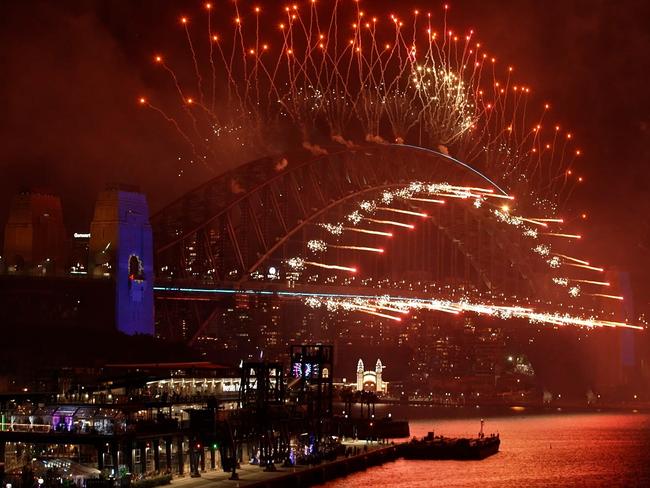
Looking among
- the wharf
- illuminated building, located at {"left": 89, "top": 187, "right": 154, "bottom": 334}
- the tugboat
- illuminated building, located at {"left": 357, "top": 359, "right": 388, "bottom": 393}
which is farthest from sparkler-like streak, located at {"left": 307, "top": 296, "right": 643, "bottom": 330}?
the wharf

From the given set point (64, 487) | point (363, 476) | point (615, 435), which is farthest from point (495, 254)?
point (64, 487)

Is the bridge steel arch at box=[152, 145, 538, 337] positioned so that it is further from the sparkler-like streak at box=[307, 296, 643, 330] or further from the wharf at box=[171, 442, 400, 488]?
the wharf at box=[171, 442, 400, 488]

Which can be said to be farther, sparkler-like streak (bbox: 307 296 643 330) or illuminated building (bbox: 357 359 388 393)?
illuminated building (bbox: 357 359 388 393)

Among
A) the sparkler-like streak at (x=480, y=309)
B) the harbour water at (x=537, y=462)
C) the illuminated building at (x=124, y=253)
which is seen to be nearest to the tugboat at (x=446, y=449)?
the harbour water at (x=537, y=462)

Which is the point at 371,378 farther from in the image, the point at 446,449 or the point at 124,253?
the point at 124,253

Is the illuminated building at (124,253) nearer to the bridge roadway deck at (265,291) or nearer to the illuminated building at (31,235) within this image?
the illuminated building at (31,235)

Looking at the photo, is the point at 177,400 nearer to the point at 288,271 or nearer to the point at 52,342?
the point at 52,342

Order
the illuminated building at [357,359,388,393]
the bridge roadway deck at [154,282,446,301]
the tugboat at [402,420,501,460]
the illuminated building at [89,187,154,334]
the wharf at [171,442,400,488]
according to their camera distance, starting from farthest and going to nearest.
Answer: the illuminated building at [357,359,388,393]
the bridge roadway deck at [154,282,446,301]
the illuminated building at [89,187,154,334]
the tugboat at [402,420,501,460]
the wharf at [171,442,400,488]
